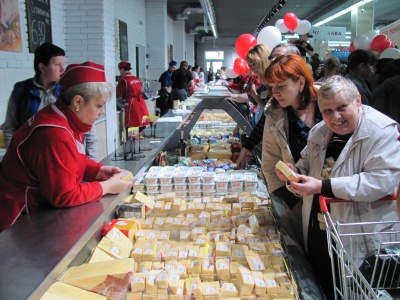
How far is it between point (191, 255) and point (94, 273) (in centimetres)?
53

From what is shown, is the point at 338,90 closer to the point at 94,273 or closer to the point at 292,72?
the point at 292,72

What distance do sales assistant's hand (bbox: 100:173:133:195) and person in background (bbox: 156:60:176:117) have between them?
11.3m

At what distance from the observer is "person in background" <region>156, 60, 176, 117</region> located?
13.0 m

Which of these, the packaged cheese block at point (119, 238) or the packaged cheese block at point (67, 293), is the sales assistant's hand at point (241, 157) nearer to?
the packaged cheese block at point (119, 238)

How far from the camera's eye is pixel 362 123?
5.57 ft

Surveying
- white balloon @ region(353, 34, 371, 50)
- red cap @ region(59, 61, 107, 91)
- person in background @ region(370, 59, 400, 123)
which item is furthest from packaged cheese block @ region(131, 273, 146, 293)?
white balloon @ region(353, 34, 371, 50)

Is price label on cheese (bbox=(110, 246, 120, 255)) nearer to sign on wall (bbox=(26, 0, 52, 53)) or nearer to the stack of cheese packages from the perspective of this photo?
the stack of cheese packages

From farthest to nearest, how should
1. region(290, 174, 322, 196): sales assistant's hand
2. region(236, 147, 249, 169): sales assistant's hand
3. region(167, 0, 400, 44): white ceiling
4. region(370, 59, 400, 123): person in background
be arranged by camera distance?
1. region(167, 0, 400, 44): white ceiling
2. region(370, 59, 400, 123): person in background
3. region(236, 147, 249, 169): sales assistant's hand
4. region(290, 174, 322, 196): sales assistant's hand

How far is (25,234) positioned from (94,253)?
1.18ft

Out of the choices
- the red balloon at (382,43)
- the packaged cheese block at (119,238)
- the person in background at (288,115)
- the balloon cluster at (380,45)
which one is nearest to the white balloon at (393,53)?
the balloon cluster at (380,45)

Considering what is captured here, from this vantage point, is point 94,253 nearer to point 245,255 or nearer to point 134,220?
point 134,220

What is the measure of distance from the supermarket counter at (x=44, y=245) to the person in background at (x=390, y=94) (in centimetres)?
310

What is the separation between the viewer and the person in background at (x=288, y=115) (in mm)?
2145

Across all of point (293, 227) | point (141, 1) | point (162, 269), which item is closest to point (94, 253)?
point (162, 269)
